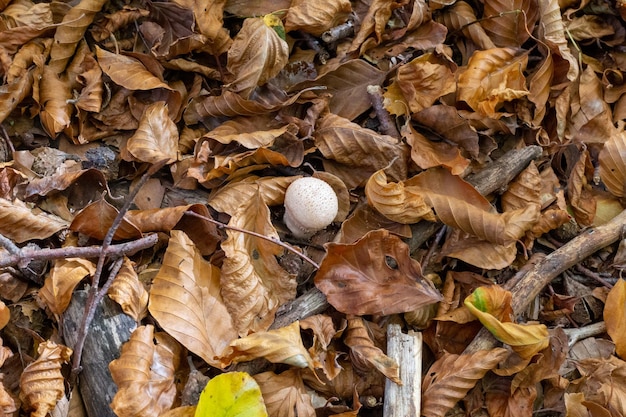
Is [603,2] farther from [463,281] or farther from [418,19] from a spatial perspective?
[463,281]

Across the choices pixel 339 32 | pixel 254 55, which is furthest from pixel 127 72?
pixel 339 32

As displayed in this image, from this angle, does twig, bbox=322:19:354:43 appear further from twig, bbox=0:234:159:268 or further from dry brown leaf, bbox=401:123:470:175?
twig, bbox=0:234:159:268

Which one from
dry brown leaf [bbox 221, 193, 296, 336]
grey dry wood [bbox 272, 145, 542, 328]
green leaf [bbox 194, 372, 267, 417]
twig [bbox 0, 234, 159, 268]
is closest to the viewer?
green leaf [bbox 194, 372, 267, 417]

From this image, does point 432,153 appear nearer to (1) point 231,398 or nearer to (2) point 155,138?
(2) point 155,138

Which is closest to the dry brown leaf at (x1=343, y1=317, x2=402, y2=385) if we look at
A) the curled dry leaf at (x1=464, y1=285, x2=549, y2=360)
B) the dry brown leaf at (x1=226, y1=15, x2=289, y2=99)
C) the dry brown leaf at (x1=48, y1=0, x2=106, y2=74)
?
the curled dry leaf at (x1=464, y1=285, x2=549, y2=360)

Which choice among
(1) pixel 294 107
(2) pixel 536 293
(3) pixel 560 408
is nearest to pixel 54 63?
(1) pixel 294 107

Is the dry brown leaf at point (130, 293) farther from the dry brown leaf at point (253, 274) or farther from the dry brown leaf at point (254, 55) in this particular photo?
the dry brown leaf at point (254, 55)

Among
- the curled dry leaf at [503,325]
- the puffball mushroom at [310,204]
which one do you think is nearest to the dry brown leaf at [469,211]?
the curled dry leaf at [503,325]
